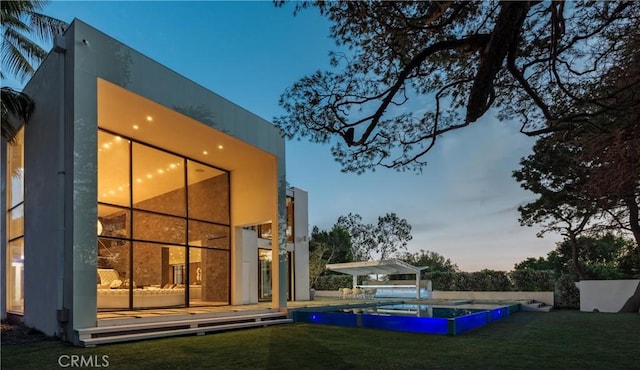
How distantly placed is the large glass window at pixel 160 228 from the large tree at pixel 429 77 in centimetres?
760

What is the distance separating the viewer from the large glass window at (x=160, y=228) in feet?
40.0

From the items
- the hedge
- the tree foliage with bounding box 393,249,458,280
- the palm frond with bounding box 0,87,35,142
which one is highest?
the palm frond with bounding box 0,87,35,142

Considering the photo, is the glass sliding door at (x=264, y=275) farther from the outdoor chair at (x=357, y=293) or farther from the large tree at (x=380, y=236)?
the large tree at (x=380, y=236)

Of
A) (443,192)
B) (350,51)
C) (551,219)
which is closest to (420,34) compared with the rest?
(350,51)

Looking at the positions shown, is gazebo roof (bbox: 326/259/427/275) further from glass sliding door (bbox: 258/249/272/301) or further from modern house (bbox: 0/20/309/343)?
modern house (bbox: 0/20/309/343)

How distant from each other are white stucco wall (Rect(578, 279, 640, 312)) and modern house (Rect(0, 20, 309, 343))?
11.2 meters

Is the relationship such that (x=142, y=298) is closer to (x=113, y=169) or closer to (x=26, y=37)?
(x=113, y=169)

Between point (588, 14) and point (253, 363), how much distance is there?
6.82m

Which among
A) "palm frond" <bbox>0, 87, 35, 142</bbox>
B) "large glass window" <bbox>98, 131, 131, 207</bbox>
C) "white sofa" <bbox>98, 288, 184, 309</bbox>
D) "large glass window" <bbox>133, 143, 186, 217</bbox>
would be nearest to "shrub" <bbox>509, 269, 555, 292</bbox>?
"white sofa" <bbox>98, 288, 184, 309</bbox>

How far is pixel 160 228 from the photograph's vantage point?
13.5 m

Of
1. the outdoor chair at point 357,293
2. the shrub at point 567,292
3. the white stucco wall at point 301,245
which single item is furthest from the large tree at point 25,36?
the shrub at point 567,292

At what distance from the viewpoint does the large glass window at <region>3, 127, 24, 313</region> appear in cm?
1118

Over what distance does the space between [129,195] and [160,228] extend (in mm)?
1441

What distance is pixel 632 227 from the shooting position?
1444 cm
